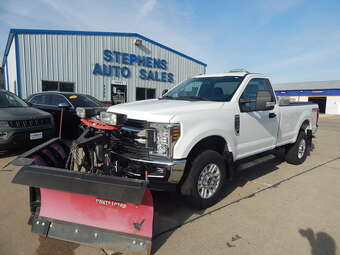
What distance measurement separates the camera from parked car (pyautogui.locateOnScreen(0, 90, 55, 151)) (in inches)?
203

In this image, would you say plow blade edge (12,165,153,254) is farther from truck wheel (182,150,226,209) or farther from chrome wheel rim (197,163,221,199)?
chrome wheel rim (197,163,221,199)

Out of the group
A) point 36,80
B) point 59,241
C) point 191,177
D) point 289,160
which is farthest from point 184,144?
point 36,80

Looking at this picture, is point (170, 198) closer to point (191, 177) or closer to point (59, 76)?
point (191, 177)

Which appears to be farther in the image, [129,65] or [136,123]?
[129,65]

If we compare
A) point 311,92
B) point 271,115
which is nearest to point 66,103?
point 271,115

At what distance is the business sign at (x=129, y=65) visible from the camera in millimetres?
14891

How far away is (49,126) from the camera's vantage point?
6031mm

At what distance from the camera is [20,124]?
5391mm

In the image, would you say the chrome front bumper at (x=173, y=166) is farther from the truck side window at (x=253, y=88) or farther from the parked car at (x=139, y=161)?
the truck side window at (x=253, y=88)

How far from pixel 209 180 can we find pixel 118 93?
13345mm

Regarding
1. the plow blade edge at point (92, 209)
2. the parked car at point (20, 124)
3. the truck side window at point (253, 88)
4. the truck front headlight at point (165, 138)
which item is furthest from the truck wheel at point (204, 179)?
the parked car at point (20, 124)

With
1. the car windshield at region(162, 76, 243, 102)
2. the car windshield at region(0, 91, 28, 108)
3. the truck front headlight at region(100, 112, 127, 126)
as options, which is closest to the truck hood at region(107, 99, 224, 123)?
the truck front headlight at region(100, 112, 127, 126)

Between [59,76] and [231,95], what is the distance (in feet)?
40.1

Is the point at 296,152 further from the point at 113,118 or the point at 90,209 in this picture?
the point at 90,209
